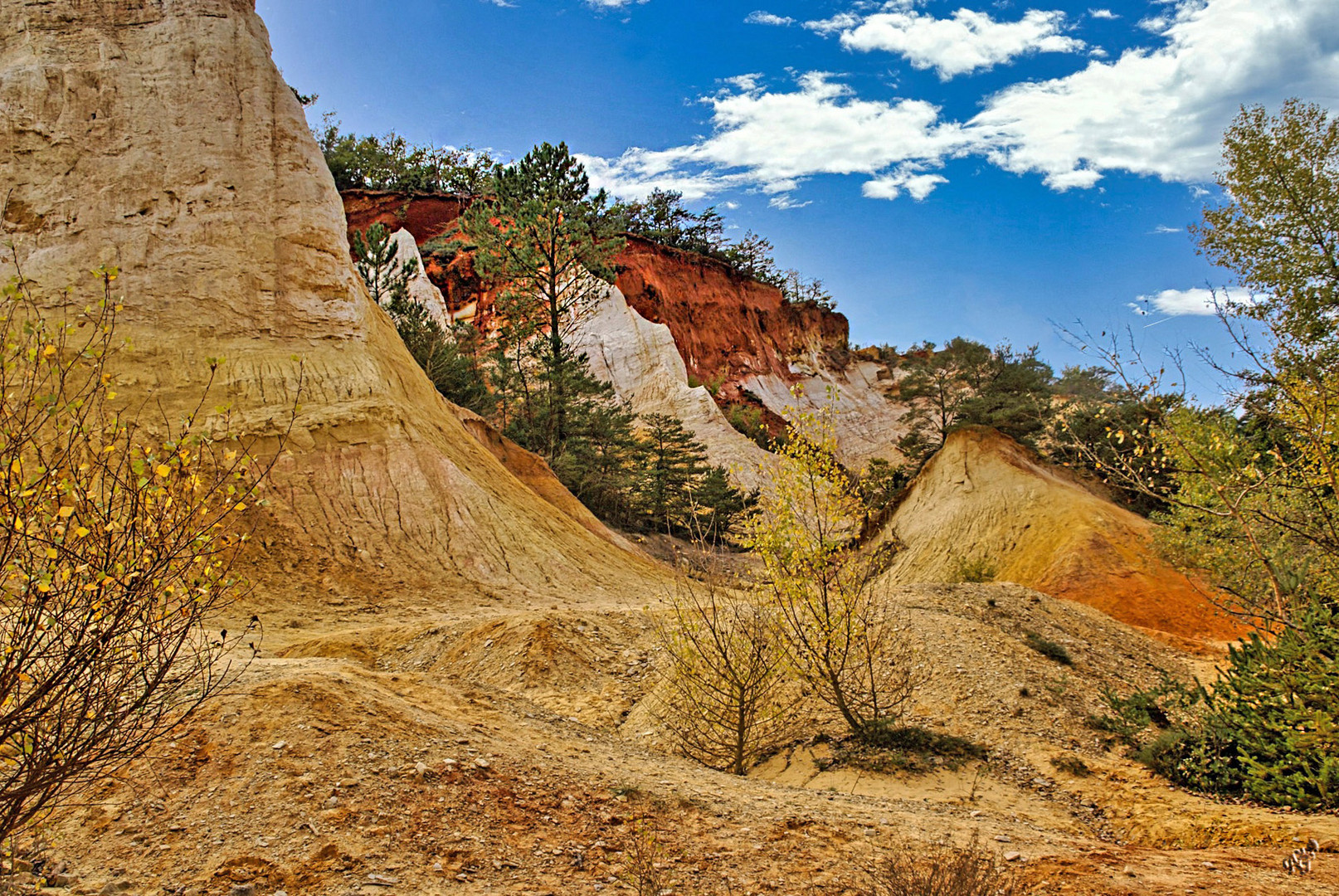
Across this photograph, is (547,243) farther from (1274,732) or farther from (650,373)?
(1274,732)

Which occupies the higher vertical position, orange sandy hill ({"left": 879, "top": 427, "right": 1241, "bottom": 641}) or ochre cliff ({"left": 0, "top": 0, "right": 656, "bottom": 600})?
ochre cliff ({"left": 0, "top": 0, "right": 656, "bottom": 600})

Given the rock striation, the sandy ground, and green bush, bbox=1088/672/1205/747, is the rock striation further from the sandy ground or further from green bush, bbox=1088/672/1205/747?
the sandy ground

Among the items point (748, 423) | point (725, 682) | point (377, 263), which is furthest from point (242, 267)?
point (748, 423)

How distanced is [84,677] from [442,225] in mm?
46703

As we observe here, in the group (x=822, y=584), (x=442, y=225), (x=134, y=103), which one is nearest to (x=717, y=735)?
(x=822, y=584)

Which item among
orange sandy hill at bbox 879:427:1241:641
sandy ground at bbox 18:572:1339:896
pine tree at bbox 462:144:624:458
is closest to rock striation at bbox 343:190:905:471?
pine tree at bbox 462:144:624:458

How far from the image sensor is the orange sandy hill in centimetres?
1847

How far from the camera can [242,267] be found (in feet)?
46.8

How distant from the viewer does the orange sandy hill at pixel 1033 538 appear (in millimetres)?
18469

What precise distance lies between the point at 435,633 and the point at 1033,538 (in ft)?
57.3

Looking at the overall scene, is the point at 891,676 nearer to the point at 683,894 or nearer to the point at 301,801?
the point at 683,894

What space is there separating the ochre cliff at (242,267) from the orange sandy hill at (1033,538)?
1180 cm

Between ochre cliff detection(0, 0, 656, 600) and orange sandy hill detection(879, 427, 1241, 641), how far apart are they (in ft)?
38.7

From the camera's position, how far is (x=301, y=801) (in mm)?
4457
